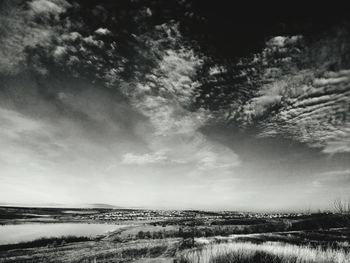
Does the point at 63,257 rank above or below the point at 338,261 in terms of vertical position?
below

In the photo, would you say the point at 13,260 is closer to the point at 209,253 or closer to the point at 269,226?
the point at 209,253

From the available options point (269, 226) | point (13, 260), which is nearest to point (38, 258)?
point (13, 260)

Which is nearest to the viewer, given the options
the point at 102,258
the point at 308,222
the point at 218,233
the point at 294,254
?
the point at 294,254

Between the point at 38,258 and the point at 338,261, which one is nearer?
the point at 338,261

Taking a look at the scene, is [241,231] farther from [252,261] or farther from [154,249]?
[252,261]

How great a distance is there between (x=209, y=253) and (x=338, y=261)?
19.5 feet

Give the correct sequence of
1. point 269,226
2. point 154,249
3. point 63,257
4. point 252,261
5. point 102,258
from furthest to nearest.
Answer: point 269,226, point 154,249, point 63,257, point 102,258, point 252,261

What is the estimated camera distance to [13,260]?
16578 mm

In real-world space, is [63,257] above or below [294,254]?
below

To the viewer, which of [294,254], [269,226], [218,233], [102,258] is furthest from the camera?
[269,226]

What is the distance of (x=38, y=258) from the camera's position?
666 inches

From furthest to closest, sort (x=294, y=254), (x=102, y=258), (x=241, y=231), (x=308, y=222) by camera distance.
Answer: (x=308, y=222)
(x=241, y=231)
(x=102, y=258)
(x=294, y=254)

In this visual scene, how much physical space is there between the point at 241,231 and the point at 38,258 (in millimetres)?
27394

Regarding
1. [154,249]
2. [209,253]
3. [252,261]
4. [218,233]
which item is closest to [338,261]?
[252,261]
